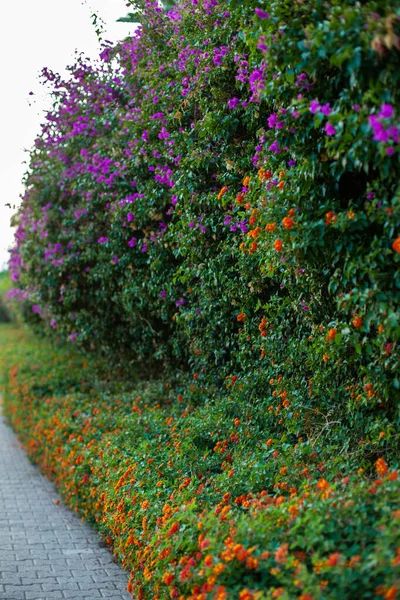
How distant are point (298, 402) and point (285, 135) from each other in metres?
1.89

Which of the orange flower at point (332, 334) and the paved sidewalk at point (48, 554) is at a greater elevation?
the orange flower at point (332, 334)

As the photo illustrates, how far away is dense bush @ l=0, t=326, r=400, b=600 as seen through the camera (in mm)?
2775

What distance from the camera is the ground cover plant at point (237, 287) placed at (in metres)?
3.10

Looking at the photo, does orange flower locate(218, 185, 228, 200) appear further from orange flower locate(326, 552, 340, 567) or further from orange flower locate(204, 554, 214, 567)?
orange flower locate(326, 552, 340, 567)

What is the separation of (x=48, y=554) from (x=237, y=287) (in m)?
2.59

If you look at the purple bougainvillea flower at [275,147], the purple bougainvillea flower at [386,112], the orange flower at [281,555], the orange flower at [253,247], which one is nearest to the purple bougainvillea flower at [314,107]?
the purple bougainvillea flower at [386,112]

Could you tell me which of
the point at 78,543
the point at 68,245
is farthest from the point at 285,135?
the point at 68,245

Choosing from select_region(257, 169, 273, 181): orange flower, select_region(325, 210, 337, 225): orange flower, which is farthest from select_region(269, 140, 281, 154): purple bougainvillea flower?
select_region(325, 210, 337, 225): orange flower

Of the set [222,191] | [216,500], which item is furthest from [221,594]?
[222,191]

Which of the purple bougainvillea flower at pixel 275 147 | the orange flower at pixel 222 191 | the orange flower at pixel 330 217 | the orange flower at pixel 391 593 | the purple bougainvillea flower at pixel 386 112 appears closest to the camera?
the orange flower at pixel 391 593

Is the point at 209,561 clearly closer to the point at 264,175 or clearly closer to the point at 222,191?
the point at 264,175

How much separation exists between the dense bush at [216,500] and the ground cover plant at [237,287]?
16 millimetres

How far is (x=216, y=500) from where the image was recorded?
13.5ft

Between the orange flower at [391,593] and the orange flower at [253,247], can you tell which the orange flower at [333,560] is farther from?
the orange flower at [253,247]
